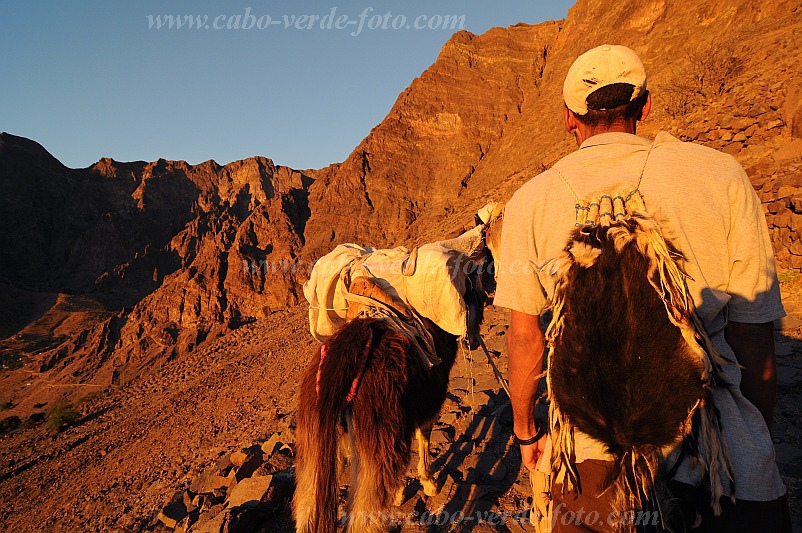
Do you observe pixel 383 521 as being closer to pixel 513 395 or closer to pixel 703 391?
pixel 513 395

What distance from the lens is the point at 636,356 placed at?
3.68 feet

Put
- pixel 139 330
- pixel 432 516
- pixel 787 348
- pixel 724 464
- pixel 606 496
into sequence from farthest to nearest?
1. pixel 139 330
2. pixel 787 348
3. pixel 432 516
4. pixel 606 496
5. pixel 724 464

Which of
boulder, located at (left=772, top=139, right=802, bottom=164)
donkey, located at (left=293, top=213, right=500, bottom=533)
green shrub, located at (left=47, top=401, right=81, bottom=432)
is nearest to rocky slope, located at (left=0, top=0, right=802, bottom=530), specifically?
boulder, located at (left=772, top=139, right=802, bottom=164)

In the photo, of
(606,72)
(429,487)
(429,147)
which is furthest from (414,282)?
(429,147)

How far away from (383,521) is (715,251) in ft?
7.03

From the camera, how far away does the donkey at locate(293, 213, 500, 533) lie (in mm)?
2281

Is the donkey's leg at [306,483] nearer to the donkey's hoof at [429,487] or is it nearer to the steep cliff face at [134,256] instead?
the donkey's hoof at [429,487]

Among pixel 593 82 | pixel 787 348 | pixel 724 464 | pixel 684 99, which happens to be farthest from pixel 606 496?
pixel 684 99

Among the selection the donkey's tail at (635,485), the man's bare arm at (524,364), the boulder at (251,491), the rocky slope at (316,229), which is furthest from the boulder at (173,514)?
the donkey's tail at (635,485)

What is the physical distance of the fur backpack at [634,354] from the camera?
43.4 inches

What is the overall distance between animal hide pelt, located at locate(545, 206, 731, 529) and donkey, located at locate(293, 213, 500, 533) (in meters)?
1.45

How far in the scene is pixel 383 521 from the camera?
237cm

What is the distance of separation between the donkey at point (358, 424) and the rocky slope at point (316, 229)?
3035 millimetres

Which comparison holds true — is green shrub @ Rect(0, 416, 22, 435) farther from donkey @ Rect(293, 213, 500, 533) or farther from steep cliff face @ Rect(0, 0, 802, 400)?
donkey @ Rect(293, 213, 500, 533)
